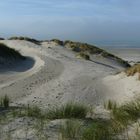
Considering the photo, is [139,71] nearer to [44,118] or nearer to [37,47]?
[44,118]

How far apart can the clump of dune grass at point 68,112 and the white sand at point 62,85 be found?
4184 mm

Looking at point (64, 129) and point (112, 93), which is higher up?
point (64, 129)

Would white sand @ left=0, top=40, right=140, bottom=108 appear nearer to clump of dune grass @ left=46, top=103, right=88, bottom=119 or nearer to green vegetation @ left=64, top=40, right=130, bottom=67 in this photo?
clump of dune grass @ left=46, top=103, right=88, bottom=119

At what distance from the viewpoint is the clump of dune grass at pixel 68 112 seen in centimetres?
920

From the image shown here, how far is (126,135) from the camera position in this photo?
25.9ft


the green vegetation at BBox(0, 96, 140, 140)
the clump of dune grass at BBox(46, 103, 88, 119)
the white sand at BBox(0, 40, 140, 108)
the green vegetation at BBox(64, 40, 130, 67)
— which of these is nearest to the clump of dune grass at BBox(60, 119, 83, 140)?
the green vegetation at BBox(0, 96, 140, 140)

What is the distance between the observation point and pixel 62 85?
1914cm

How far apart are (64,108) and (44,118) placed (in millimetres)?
752

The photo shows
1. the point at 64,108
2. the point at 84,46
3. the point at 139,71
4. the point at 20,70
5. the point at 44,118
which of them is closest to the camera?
the point at 44,118

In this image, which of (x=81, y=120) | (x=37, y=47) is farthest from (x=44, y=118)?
(x=37, y=47)

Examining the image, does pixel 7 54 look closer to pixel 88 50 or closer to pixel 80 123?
pixel 88 50

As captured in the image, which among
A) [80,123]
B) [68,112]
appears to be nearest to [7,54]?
[68,112]

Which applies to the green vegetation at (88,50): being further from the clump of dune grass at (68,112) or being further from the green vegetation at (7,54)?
the clump of dune grass at (68,112)

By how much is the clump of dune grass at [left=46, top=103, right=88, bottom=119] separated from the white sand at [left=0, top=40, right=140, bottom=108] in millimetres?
4184
